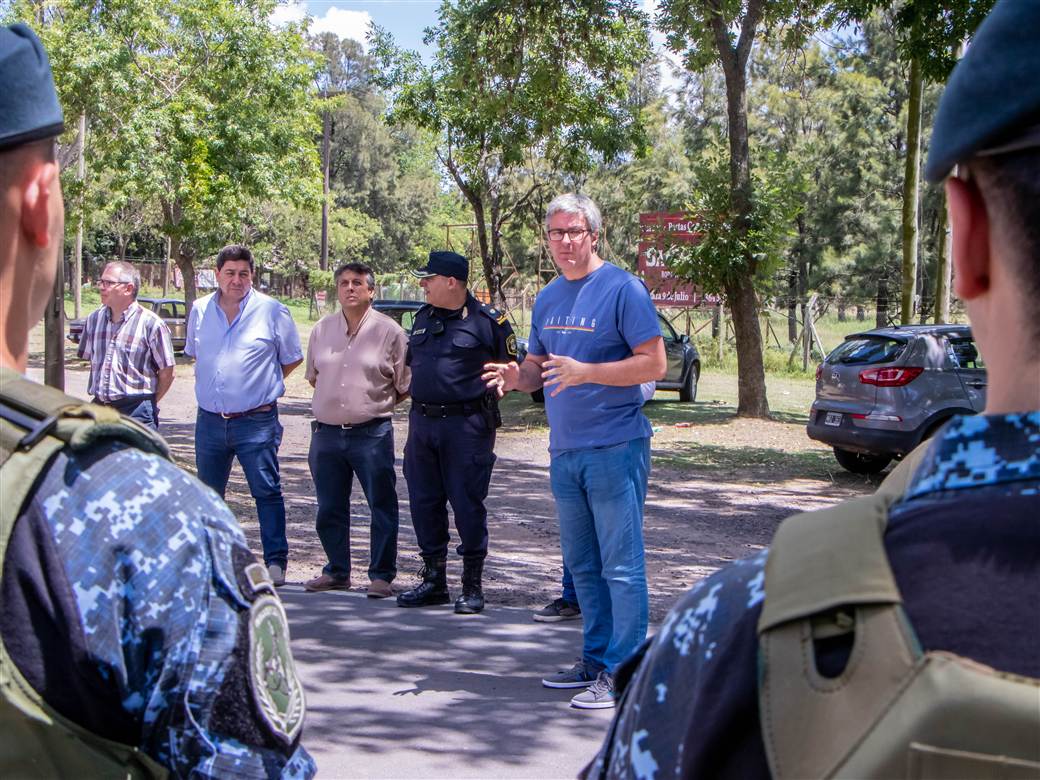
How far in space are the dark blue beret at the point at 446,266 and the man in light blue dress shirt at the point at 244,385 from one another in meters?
1.17

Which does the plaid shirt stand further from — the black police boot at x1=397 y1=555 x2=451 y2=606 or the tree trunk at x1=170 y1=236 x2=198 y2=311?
the tree trunk at x1=170 y1=236 x2=198 y2=311

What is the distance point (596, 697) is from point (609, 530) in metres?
0.80

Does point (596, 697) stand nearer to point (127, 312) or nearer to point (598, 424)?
point (598, 424)

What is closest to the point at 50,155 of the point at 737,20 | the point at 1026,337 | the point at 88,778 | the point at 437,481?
the point at 88,778

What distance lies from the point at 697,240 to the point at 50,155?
17223mm

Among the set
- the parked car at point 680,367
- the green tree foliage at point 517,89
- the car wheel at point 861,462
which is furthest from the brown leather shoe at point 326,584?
the parked car at point 680,367

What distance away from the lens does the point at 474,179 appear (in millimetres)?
20594

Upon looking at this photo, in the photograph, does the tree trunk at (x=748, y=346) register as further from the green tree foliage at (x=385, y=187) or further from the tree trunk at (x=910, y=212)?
the green tree foliage at (x=385, y=187)

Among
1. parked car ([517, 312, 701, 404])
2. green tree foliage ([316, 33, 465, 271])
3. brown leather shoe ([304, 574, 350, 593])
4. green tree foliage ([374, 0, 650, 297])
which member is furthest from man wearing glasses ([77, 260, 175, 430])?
green tree foliage ([316, 33, 465, 271])

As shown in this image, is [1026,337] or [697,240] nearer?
[1026,337]

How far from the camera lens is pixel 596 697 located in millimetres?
5305

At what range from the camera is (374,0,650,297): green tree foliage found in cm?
1669

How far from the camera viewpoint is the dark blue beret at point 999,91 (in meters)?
0.98

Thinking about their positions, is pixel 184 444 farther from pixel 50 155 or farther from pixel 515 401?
pixel 50 155
